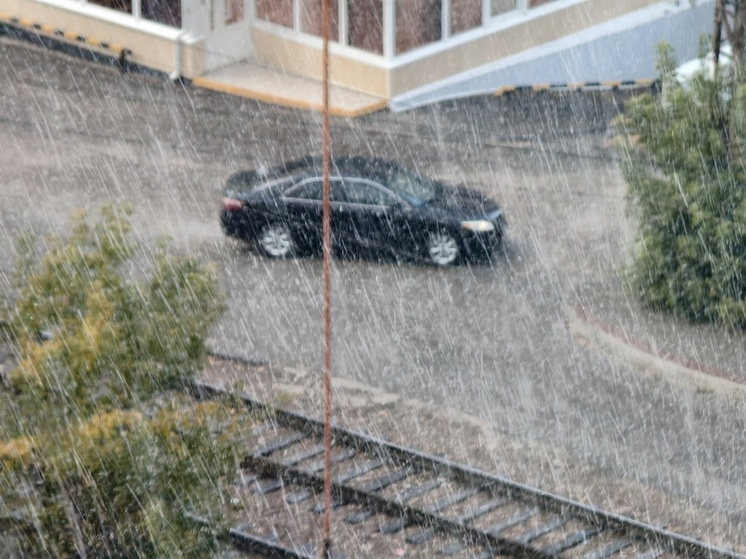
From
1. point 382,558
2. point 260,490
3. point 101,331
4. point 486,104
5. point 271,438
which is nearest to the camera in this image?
point 101,331

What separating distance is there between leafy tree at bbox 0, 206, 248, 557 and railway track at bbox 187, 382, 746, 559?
2236mm

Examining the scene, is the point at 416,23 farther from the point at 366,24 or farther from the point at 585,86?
the point at 585,86

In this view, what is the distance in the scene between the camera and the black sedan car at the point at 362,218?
18.9 m

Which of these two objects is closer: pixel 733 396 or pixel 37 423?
pixel 37 423

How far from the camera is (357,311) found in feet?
57.8

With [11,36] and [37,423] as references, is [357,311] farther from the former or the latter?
[11,36]

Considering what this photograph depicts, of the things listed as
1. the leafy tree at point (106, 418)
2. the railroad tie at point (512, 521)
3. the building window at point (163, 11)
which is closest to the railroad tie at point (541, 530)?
the railroad tie at point (512, 521)

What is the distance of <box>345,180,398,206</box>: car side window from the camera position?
62.2 feet

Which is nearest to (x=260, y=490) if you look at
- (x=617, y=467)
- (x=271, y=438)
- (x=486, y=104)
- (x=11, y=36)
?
(x=271, y=438)

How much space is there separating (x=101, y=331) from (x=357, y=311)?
827cm

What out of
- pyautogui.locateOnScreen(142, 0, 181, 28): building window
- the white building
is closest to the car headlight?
the white building

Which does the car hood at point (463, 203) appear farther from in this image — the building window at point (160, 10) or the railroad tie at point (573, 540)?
the building window at point (160, 10)

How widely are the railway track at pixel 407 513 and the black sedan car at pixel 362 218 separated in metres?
5.05

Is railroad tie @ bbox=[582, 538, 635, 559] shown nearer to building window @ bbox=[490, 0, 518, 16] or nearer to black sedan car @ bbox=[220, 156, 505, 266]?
black sedan car @ bbox=[220, 156, 505, 266]
